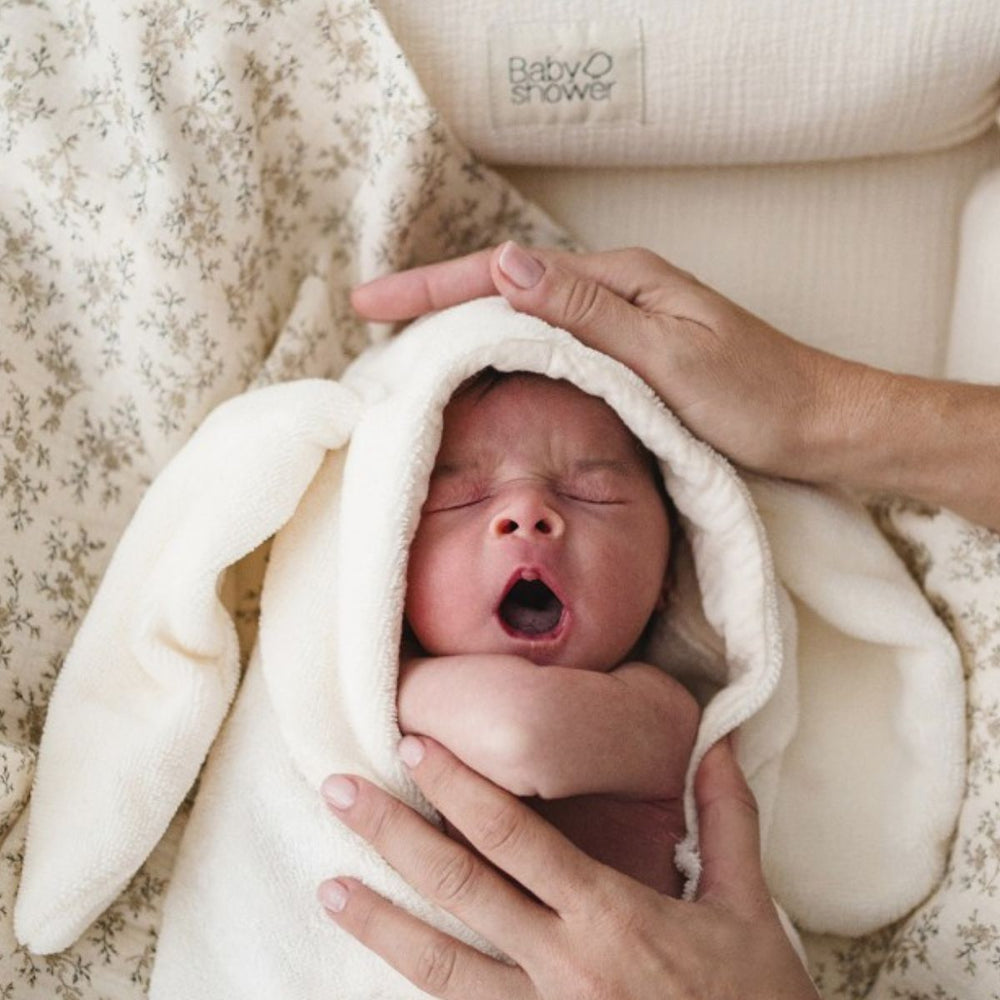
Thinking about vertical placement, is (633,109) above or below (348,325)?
above

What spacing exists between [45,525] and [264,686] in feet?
0.88

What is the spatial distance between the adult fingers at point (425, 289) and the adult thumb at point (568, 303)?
0.07 metres

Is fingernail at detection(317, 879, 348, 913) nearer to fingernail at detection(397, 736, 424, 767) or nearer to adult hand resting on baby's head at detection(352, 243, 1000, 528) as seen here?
fingernail at detection(397, 736, 424, 767)

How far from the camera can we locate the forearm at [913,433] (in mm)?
1266

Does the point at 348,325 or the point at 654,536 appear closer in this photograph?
the point at 654,536

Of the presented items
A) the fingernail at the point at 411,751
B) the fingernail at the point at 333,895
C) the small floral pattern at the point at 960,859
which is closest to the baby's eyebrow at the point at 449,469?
the fingernail at the point at 411,751

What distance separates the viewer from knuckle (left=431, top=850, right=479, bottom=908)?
1.06 m

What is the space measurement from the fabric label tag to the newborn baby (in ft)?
1.03

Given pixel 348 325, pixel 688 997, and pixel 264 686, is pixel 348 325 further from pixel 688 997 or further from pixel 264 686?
pixel 688 997

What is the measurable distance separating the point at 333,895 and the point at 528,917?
0.56 ft

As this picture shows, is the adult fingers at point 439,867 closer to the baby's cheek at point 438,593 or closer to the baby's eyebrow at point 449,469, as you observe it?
the baby's cheek at point 438,593

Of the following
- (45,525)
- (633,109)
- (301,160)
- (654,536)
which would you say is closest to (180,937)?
(45,525)

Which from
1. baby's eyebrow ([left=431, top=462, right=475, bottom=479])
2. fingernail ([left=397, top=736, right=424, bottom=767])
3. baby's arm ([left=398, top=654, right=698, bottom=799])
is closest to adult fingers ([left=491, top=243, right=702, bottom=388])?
baby's eyebrow ([left=431, top=462, right=475, bottom=479])

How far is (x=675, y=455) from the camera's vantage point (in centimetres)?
121
